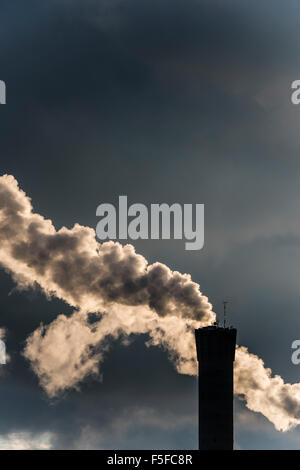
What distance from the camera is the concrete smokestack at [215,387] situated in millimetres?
112312

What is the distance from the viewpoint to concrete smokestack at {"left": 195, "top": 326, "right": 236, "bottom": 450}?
112 meters

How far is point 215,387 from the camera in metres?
114
